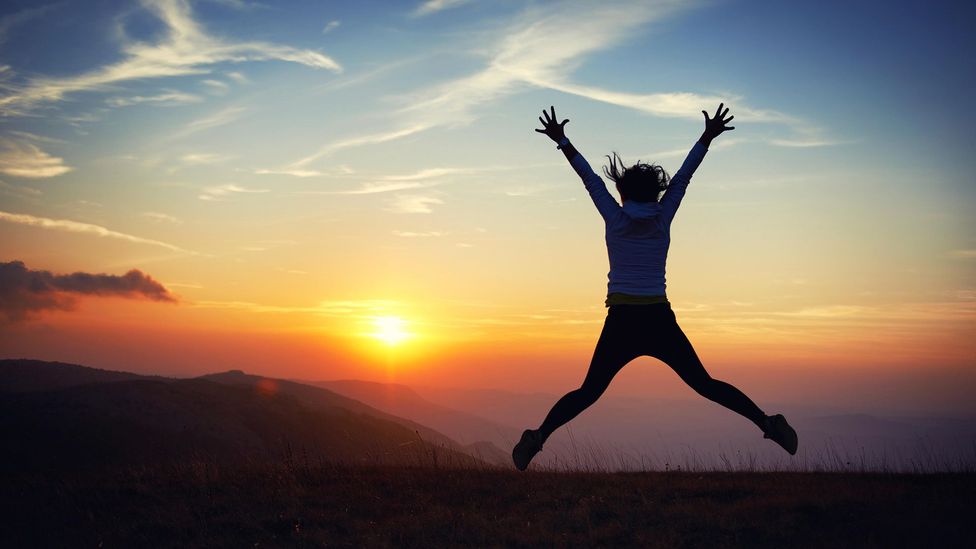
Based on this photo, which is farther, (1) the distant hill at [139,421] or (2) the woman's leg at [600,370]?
(1) the distant hill at [139,421]

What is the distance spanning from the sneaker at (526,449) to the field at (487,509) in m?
0.57

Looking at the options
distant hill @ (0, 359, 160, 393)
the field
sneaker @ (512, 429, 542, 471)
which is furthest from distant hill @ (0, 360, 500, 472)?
sneaker @ (512, 429, 542, 471)

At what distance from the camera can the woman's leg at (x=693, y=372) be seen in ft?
22.7

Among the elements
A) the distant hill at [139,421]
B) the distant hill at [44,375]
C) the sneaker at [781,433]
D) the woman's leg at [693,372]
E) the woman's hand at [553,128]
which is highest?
the woman's hand at [553,128]

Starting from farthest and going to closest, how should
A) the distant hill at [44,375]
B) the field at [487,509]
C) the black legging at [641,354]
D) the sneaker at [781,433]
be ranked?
1. the distant hill at [44,375]
2. the sneaker at [781,433]
3. the black legging at [641,354]
4. the field at [487,509]

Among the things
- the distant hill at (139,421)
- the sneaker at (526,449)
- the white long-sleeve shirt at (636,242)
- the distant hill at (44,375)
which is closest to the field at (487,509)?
the sneaker at (526,449)

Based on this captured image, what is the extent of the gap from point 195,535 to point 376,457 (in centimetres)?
427

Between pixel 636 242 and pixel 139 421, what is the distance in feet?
140

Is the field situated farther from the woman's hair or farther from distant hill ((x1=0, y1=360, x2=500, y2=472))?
distant hill ((x1=0, y1=360, x2=500, y2=472))

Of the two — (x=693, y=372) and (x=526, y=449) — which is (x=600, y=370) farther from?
(x=526, y=449)

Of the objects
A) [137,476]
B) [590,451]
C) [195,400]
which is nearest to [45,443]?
[195,400]

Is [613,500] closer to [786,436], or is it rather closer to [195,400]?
[786,436]

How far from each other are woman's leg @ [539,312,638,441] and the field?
3.37 feet

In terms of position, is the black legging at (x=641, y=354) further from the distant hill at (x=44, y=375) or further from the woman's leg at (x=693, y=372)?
the distant hill at (x=44, y=375)
